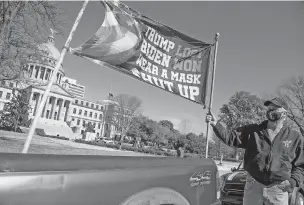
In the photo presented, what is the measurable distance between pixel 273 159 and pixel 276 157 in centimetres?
5

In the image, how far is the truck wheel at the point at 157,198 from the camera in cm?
162

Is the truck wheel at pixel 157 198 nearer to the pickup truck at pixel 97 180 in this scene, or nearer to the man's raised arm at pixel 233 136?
the pickup truck at pixel 97 180

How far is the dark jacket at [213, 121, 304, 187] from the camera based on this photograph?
2.62m

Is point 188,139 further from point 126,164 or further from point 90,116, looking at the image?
point 126,164

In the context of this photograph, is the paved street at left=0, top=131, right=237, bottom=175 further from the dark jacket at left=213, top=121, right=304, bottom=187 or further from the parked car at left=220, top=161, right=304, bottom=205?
the dark jacket at left=213, top=121, right=304, bottom=187

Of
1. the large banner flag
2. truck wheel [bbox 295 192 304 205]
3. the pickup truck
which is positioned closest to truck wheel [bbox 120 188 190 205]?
the pickup truck

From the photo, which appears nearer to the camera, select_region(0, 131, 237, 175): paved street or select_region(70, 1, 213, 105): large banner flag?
select_region(70, 1, 213, 105): large banner flag

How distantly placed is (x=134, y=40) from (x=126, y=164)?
363 cm

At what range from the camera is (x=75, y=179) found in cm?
140

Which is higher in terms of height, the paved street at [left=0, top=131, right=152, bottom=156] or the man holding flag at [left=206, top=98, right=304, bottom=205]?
the man holding flag at [left=206, top=98, right=304, bottom=205]

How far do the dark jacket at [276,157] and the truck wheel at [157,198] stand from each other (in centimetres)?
119

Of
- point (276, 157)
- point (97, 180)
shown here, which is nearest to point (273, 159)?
point (276, 157)

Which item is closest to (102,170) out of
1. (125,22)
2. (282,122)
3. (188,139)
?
(282,122)

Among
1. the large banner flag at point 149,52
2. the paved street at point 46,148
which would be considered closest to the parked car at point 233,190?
the large banner flag at point 149,52
